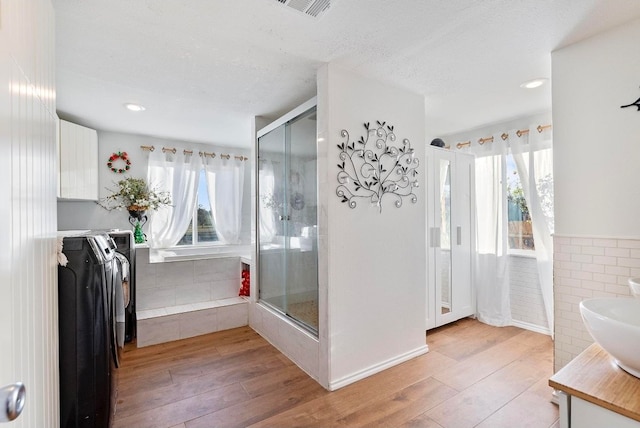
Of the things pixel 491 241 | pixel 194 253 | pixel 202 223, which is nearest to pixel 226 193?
pixel 202 223

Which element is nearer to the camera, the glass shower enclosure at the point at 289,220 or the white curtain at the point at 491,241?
the glass shower enclosure at the point at 289,220

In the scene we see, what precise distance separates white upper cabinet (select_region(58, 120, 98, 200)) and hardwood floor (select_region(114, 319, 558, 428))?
1684 millimetres

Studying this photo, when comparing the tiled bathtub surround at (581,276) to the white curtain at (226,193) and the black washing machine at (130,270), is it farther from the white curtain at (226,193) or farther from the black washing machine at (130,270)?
the white curtain at (226,193)

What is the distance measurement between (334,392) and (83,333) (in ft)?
5.11

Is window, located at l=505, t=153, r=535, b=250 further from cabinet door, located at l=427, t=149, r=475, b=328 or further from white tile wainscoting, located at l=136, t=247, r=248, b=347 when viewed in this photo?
white tile wainscoting, located at l=136, t=247, r=248, b=347

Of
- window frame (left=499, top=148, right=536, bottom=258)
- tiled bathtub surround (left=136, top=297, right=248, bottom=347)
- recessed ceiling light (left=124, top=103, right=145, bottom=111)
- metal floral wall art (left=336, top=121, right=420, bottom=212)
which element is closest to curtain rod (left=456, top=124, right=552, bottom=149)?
window frame (left=499, top=148, right=536, bottom=258)

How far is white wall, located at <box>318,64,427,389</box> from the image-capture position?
2.22 m

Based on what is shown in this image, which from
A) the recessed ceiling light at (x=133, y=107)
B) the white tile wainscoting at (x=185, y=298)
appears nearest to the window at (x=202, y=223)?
the white tile wainscoting at (x=185, y=298)

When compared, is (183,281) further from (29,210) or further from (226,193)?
(29,210)

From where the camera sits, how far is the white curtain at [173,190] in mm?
4051

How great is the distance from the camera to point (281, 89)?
2.66 m

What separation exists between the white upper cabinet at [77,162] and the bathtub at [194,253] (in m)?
0.96

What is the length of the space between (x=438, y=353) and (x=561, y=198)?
162 cm

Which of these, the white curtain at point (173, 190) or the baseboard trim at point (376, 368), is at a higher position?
the white curtain at point (173, 190)
